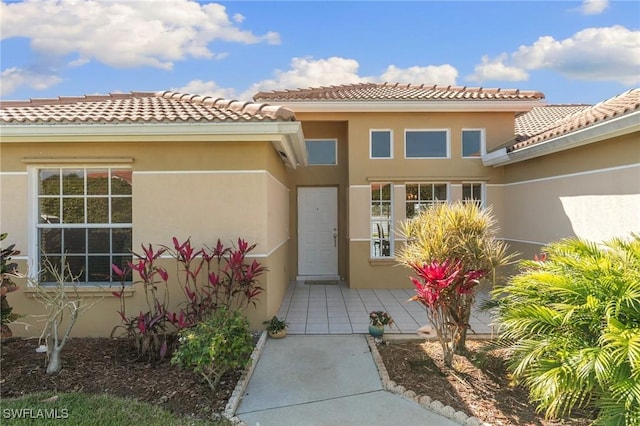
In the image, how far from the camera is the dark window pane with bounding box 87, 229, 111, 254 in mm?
6645

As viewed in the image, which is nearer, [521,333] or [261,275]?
[521,333]

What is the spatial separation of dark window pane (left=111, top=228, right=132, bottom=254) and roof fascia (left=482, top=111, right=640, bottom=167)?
8.71 m

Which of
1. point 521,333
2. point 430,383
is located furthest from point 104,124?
point 521,333

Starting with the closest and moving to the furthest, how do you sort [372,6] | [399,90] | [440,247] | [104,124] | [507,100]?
1. [440,247]
2. [104,124]
3. [372,6]
4. [507,100]
5. [399,90]

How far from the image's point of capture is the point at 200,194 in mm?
6453

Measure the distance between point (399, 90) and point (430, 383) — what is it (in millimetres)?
9440

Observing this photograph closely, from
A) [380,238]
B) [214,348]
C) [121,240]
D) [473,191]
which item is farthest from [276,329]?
[473,191]

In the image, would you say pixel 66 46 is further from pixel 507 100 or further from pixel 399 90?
pixel 507 100

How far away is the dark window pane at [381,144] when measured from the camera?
35.1 ft

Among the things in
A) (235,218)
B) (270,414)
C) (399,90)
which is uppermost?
(399,90)

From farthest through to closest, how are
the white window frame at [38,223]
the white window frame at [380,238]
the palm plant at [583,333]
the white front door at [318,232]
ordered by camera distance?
the white front door at [318,232] → the white window frame at [380,238] → the white window frame at [38,223] → the palm plant at [583,333]

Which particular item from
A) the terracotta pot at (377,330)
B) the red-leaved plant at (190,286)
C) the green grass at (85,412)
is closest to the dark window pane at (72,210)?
the red-leaved plant at (190,286)

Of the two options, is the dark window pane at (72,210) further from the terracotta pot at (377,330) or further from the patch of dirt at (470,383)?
the patch of dirt at (470,383)

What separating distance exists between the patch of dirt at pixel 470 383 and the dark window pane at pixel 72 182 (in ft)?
20.2
